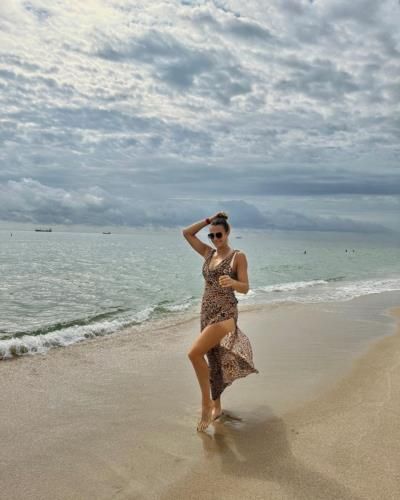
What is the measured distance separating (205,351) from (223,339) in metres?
0.39

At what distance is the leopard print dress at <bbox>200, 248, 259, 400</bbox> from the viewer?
5.21 meters

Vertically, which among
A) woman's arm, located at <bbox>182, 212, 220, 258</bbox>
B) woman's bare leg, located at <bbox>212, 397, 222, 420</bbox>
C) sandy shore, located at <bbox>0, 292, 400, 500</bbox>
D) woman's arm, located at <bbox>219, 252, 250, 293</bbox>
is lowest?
sandy shore, located at <bbox>0, 292, 400, 500</bbox>

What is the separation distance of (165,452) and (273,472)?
116 cm

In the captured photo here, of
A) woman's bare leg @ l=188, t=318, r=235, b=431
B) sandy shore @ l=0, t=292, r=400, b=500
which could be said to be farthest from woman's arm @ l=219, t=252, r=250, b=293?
sandy shore @ l=0, t=292, r=400, b=500

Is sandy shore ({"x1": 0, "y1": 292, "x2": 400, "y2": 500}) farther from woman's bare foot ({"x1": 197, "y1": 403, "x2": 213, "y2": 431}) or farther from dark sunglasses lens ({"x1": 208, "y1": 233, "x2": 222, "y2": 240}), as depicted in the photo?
dark sunglasses lens ({"x1": 208, "y1": 233, "x2": 222, "y2": 240})

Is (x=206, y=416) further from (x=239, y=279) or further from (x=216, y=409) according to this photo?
(x=239, y=279)

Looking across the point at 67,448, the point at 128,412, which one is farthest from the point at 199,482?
the point at 128,412

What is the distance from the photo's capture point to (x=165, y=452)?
4.70 meters

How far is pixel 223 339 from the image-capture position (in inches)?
216

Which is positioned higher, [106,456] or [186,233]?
[186,233]

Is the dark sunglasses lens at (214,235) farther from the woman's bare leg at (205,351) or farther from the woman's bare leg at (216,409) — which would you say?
the woman's bare leg at (216,409)

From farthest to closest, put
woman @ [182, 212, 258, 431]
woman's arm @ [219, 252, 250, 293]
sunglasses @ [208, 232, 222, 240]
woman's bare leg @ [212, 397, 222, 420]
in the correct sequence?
woman's bare leg @ [212, 397, 222, 420] < sunglasses @ [208, 232, 222, 240] < woman @ [182, 212, 258, 431] < woman's arm @ [219, 252, 250, 293]

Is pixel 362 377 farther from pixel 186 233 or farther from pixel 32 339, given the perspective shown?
pixel 32 339

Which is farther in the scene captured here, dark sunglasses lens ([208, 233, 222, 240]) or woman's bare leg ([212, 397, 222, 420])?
woman's bare leg ([212, 397, 222, 420])
